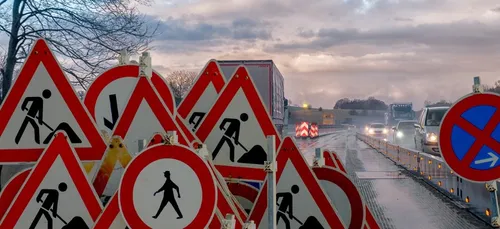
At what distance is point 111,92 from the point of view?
5.27 m

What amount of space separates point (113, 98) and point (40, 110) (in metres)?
0.88

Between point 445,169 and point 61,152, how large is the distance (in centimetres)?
1389

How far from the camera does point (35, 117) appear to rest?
14.7 feet

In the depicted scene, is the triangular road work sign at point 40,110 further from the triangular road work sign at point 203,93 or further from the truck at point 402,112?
the truck at point 402,112

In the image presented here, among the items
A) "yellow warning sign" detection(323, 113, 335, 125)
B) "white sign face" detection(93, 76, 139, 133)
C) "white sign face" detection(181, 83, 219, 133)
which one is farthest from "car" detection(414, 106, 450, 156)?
"yellow warning sign" detection(323, 113, 335, 125)

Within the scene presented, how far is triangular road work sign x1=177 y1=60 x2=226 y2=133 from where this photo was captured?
559 cm

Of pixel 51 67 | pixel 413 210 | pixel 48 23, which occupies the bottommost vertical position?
pixel 413 210

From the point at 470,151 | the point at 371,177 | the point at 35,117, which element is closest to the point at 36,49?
the point at 35,117

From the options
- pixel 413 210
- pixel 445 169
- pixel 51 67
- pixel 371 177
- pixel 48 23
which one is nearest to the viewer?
pixel 51 67

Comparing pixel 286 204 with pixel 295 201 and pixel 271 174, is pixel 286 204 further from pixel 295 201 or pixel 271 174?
pixel 271 174

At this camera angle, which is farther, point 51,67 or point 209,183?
point 51,67

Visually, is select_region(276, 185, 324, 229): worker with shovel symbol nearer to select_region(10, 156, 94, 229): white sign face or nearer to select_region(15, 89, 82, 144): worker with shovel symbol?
select_region(10, 156, 94, 229): white sign face

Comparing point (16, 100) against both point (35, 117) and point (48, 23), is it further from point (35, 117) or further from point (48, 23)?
point (48, 23)

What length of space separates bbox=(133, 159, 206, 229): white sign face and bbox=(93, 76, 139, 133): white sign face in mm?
1639
